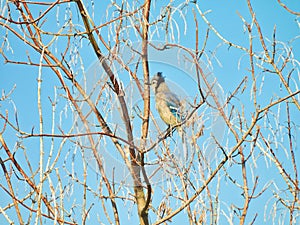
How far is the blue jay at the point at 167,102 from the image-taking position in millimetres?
2416

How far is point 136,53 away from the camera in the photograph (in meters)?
2.33

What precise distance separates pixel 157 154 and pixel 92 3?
0.78 m

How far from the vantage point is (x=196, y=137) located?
8.31ft

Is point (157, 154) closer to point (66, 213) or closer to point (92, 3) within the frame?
point (66, 213)

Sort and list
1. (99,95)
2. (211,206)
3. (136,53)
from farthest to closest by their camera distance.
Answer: (211,206)
(99,95)
(136,53)

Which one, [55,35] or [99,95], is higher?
[55,35]

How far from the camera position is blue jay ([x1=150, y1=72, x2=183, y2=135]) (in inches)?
95.1

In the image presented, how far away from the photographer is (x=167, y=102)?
2.52 m

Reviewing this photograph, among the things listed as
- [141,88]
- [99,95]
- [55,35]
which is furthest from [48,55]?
[141,88]

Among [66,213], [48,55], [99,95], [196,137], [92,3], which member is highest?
[92,3]

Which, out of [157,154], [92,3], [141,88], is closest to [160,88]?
[141,88]

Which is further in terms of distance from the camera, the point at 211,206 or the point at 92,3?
the point at 211,206

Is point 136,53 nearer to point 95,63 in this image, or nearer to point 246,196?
point 95,63

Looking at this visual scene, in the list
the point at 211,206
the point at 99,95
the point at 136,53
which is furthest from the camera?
the point at 211,206
